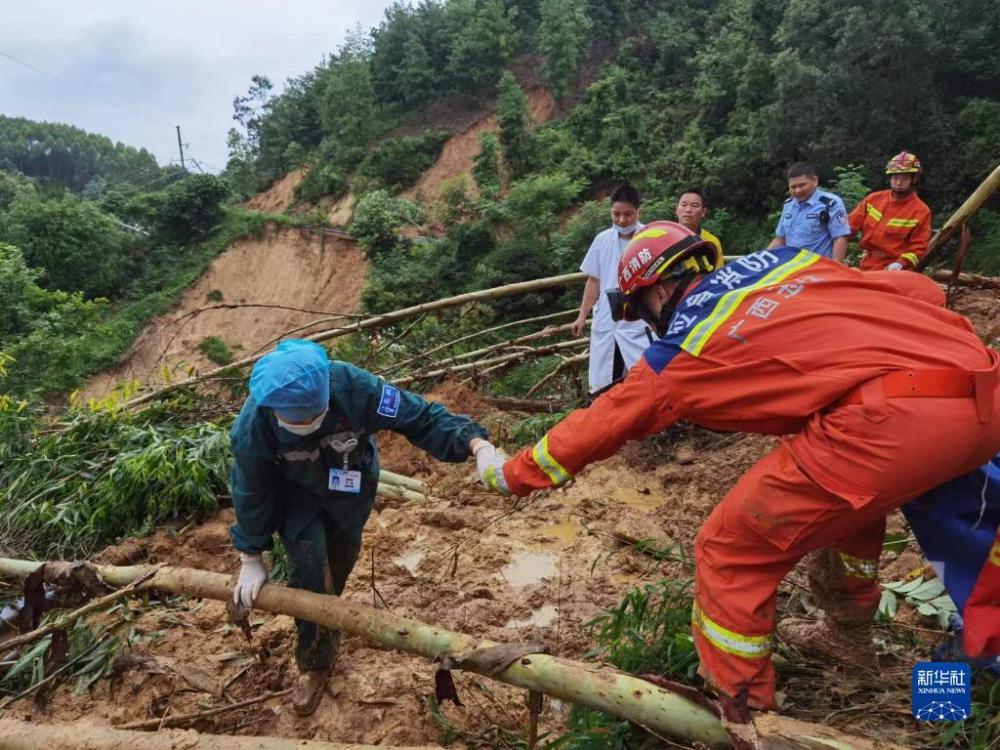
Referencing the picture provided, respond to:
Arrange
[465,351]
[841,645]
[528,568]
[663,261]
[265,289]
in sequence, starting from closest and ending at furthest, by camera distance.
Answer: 1. [663,261]
2. [841,645]
3. [528,568]
4. [465,351]
5. [265,289]

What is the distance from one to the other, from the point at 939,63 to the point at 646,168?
8008 mm

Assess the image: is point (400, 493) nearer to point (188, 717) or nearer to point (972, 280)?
point (188, 717)

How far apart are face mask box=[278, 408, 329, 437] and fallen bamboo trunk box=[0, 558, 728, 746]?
0.59 m

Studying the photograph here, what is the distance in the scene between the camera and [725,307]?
1814mm

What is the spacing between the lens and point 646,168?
18.8 m

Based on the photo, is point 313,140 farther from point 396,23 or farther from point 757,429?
point 757,429

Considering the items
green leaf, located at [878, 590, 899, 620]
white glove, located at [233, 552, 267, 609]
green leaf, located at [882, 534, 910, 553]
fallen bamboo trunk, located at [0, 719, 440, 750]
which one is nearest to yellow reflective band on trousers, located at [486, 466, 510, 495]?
fallen bamboo trunk, located at [0, 719, 440, 750]

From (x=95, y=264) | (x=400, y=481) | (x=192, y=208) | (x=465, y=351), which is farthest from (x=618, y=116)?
(x=400, y=481)

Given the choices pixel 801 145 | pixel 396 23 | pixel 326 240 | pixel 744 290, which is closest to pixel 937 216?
pixel 801 145

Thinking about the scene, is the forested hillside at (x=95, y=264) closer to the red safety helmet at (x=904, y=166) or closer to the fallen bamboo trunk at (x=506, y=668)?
the fallen bamboo trunk at (x=506, y=668)

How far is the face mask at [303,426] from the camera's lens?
2.23 metres

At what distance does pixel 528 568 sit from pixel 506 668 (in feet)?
5.46

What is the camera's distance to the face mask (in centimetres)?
223

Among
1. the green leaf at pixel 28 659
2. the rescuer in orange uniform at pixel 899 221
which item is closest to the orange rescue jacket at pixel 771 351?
the green leaf at pixel 28 659
